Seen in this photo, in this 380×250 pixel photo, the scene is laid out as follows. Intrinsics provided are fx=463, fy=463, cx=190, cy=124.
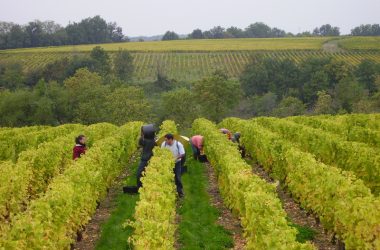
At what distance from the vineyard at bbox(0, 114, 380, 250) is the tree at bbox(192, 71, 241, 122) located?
44211 millimetres

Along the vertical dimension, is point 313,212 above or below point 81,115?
above

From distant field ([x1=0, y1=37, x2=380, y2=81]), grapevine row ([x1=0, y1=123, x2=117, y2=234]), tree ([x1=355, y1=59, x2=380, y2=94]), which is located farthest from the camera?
distant field ([x1=0, y1=37, x2=380, y2=81])

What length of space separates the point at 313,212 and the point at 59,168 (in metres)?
8.92

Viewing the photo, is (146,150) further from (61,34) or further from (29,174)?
(61,34)

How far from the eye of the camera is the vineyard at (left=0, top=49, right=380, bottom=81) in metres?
90.8

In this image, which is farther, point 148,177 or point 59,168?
point 59,168

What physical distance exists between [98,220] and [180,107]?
4769cm

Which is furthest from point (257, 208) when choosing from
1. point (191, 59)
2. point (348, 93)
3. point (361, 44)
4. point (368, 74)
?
point (361, 44)

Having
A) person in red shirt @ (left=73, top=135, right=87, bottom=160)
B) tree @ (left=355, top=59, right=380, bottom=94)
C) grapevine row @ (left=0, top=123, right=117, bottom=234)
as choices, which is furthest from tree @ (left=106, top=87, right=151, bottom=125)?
Answer: tree @ (left=355, top=59, right=380, bottom=94)

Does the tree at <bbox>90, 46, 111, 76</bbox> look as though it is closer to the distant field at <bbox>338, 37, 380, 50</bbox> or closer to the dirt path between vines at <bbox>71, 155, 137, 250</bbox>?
the distant field at <bbox>338, 37, 380, 50</bbox>

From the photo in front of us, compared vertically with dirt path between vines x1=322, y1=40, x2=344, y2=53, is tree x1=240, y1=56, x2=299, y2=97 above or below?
below

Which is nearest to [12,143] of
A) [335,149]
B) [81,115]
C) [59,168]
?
[59,168]

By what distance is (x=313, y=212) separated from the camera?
1162 centimetres

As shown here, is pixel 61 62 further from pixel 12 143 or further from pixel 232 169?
pixel 232 169
